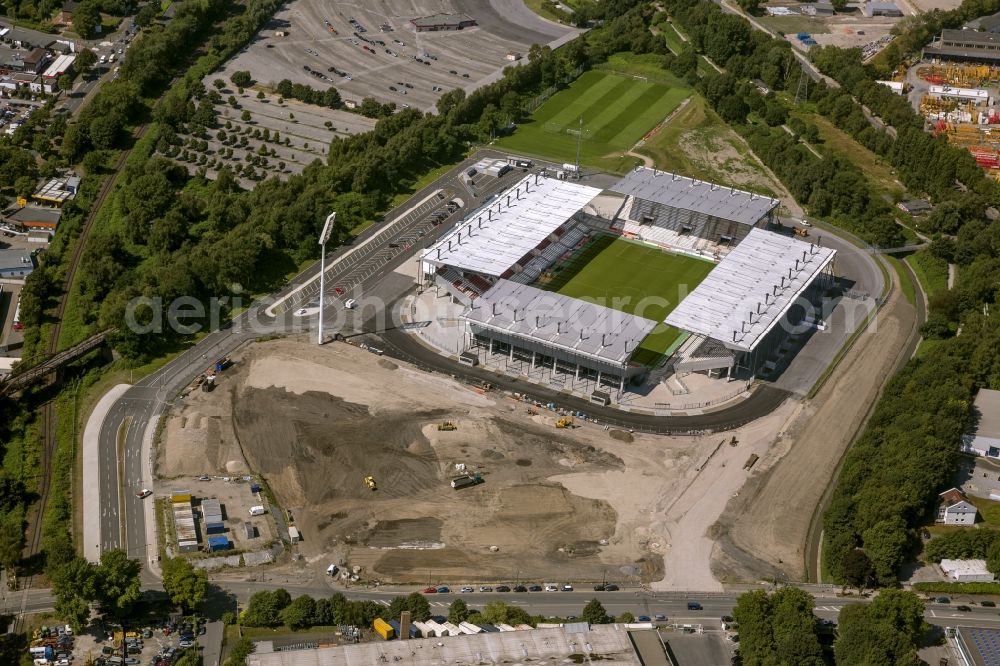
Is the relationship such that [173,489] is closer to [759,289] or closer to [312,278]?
[312,278]

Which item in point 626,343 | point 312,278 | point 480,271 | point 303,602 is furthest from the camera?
point 312,278

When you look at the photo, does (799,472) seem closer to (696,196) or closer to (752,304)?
(752,304)

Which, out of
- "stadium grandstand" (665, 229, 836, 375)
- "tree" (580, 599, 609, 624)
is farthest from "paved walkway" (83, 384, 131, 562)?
"stadium grandstand" (665, 229, 836, 375)

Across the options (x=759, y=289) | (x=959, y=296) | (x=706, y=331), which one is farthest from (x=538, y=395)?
(x=959, y=296)

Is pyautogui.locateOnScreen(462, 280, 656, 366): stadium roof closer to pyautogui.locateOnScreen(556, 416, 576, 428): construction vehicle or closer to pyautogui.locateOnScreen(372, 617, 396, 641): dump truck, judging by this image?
pyautogui.locateOnScreen(556, 416, 576, 428): construction vehicle

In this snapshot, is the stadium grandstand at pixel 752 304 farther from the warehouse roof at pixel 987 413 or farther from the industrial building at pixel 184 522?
the industrial building at pixel 184 522

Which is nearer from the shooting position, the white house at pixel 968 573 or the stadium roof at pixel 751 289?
the white house at pixel 968 573

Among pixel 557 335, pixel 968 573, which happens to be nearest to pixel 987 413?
pixel 968 573

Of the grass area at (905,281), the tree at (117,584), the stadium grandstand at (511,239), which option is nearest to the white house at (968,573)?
the grass area at (905,281)
